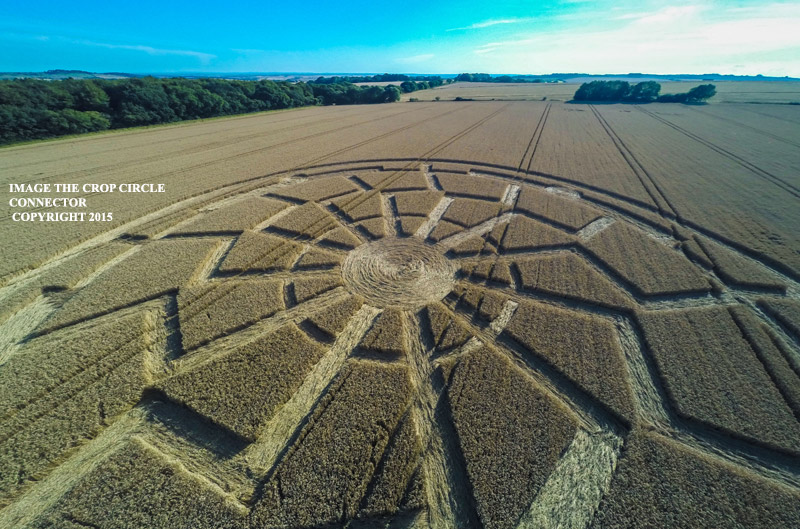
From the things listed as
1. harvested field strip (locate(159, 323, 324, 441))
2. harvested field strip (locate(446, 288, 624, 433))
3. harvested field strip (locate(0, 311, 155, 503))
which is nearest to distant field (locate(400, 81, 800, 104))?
harvested field strip (locate(446, 288, 624, 433))

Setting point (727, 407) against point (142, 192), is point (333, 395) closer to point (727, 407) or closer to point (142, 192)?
point (727, 407)

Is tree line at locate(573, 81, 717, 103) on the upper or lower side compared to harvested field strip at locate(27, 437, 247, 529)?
upper

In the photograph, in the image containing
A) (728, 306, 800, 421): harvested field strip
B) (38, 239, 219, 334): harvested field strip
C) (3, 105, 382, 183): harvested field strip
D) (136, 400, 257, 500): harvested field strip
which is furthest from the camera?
(3, 105, 382, 183): harvested field strip

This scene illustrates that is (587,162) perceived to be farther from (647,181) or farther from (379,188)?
(379,188)

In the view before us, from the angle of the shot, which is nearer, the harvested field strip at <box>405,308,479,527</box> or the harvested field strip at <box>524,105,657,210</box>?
the harvested field strip at <box>405,308,479,527</box>

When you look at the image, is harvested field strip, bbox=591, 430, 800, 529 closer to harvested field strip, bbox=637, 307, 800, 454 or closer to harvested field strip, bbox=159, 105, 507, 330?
harvested field strip, bbox=637, 307, 800, 454

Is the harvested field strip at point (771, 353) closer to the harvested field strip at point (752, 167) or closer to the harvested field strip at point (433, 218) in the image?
the harvested field strip at point (433, 218)
